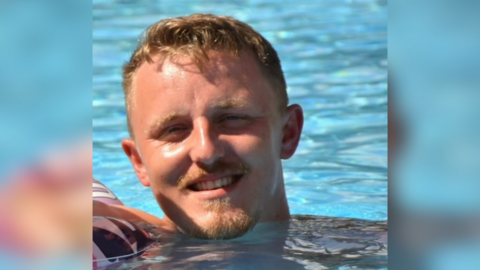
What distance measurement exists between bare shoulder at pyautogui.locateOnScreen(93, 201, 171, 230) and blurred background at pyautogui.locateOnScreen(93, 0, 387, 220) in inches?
65.0

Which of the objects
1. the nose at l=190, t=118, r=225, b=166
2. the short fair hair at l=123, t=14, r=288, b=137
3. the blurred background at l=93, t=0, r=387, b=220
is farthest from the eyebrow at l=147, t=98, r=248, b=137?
the blurred background at l=93, t=0, r=387, b=220

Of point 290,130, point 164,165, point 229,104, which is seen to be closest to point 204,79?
point 229,104

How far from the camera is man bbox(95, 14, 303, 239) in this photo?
3186mm

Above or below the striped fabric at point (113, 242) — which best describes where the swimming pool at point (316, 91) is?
above

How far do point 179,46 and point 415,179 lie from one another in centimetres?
239

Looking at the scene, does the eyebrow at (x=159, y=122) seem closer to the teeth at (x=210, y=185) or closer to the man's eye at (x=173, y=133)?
the man's eye at (x=173, y=133)

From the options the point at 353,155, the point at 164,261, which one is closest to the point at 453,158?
the point at 164,261

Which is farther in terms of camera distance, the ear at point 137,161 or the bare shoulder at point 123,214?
the ear at point 137,161

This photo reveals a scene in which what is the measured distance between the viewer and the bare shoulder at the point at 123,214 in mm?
3297

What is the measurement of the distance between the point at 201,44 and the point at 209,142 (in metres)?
0.52

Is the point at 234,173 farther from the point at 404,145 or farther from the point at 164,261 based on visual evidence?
the point at 404,145

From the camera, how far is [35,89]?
1.16m

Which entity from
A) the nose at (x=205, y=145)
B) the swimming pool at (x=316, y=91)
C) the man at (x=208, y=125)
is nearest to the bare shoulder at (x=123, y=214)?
the man at (x=208, y=125)

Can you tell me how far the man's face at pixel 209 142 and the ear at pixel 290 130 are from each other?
0.20 meters
